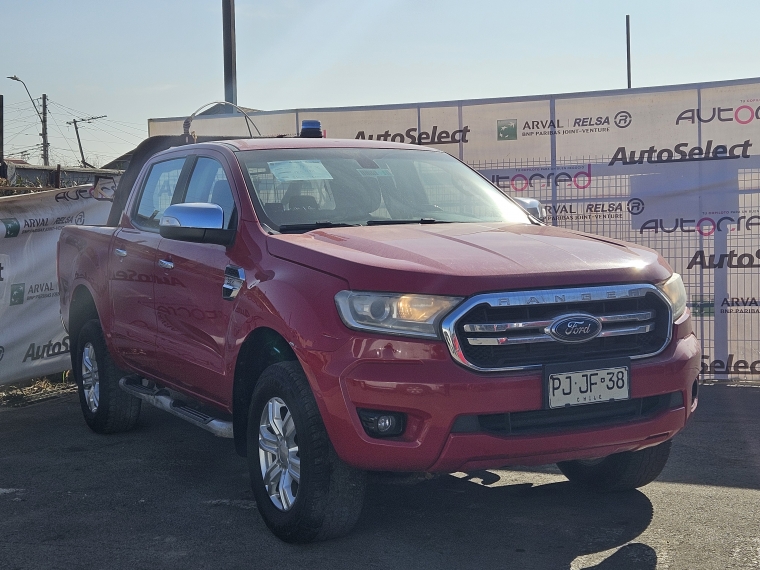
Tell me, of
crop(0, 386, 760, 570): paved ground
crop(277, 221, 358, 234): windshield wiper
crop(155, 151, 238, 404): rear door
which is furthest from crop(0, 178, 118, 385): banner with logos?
crop(277, 221, 358, 234): windshield wiper

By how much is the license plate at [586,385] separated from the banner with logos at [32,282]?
233 inches

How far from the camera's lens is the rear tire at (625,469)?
4.55 metres

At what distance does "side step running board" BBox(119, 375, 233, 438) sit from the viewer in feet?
15.3

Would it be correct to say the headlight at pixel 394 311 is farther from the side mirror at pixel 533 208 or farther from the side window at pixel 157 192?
the side window at pixel 157 192

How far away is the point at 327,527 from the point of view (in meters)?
3.93

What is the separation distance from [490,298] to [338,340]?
0.61 metres

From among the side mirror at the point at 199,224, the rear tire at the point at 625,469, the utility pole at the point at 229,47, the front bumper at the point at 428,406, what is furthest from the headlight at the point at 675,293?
the utility pole at the point at 229,47

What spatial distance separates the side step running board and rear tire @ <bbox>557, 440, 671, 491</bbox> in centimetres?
182

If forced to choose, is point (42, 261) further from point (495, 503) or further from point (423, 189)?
point (495, 503)

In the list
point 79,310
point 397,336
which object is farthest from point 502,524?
point 79,310

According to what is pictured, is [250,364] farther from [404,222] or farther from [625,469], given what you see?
[625,469]

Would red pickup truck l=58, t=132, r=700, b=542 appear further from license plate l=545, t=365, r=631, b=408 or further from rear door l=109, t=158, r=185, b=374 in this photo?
rear door l=109, t=158, r=185, b=374

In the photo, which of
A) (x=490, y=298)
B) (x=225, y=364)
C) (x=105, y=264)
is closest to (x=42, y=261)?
(x=105, y=264)

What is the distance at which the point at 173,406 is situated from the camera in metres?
5.31
